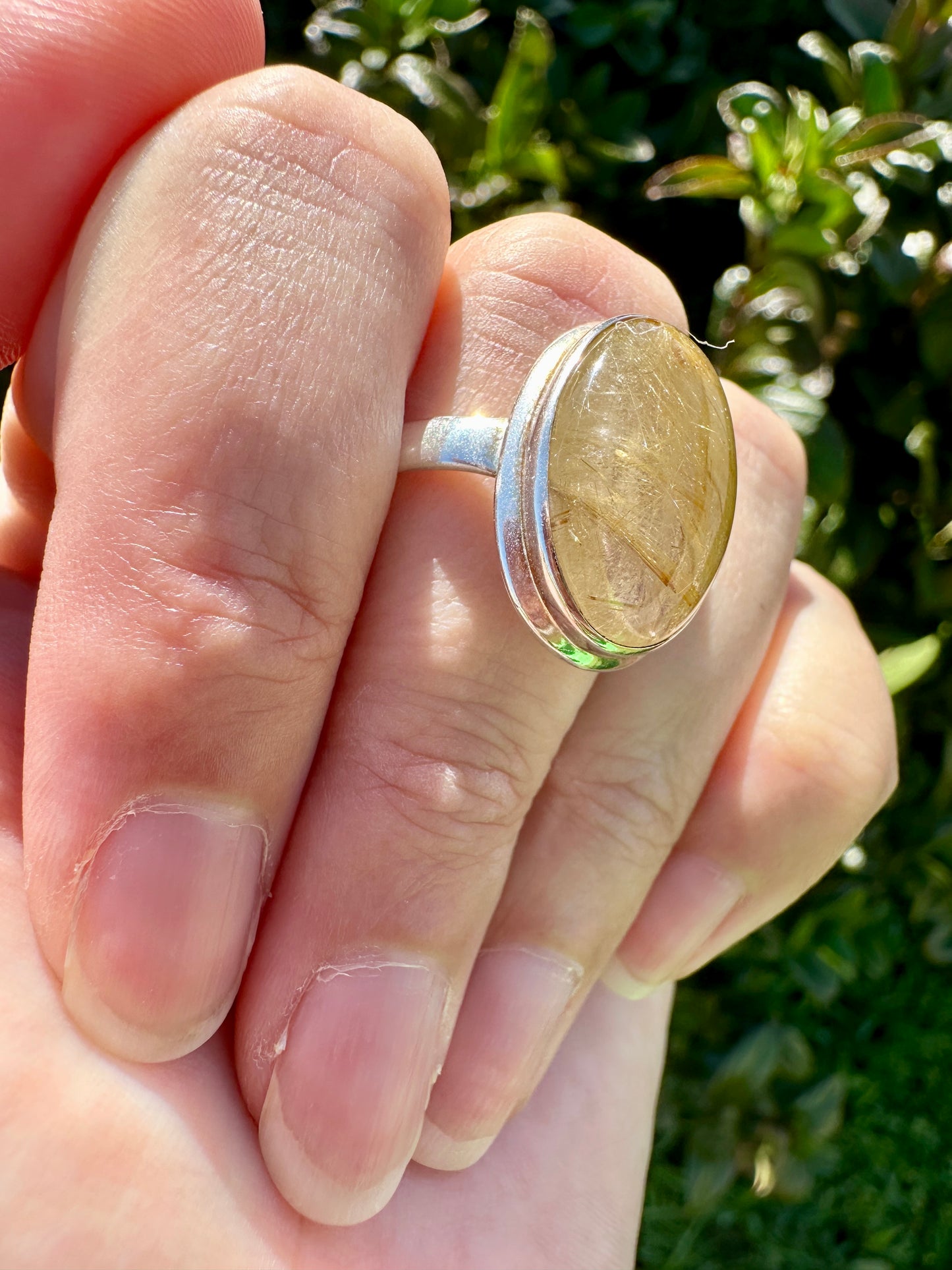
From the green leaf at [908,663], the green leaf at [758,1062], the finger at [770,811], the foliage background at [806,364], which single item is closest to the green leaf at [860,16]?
the foliage background at [806,364]

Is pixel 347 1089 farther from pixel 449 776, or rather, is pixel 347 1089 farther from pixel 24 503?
pixel 24 503

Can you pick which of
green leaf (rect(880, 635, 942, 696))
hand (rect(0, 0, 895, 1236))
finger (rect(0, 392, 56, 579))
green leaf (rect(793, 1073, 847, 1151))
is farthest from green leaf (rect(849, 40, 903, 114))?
green leaf (rect(793, 1073, 847, 1151))

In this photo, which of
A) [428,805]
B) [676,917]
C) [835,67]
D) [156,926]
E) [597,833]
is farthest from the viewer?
[835,67]

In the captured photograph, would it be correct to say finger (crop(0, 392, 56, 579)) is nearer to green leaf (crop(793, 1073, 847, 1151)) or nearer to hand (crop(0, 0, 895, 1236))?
hand (crop(0, 0, 895, 1236))

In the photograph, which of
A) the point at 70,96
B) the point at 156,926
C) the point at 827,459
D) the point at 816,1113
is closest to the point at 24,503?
the point at 70,96

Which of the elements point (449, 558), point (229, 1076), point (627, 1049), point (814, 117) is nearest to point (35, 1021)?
point (229, 1076)
